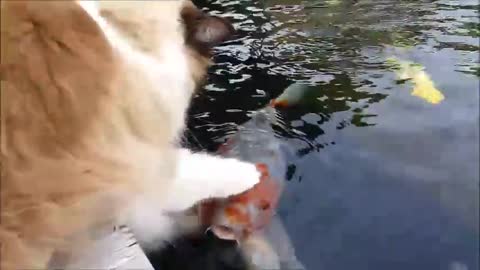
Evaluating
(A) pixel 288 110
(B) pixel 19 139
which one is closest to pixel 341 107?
(A) pixel 288 110

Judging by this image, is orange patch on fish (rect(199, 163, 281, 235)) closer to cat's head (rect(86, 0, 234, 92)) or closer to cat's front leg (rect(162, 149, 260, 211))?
cat's front leg (rect(162, 149, 260, 211))

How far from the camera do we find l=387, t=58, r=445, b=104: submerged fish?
40.7 inches

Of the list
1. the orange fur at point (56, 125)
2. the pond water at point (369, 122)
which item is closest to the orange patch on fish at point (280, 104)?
the pond water at point (369, 122)

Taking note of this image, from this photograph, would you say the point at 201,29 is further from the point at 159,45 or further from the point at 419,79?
the point at 419,79

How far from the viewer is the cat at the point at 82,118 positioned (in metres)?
0.76

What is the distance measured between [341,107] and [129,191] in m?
0.38

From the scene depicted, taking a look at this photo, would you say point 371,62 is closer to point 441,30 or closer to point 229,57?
point 441,30

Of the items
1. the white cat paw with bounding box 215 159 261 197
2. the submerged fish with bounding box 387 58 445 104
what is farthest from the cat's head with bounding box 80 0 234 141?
the submerged fish with bounding box 387 58 445 104

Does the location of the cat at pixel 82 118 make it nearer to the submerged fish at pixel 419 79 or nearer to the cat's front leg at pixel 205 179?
the cat's front leg at pixel 205 179

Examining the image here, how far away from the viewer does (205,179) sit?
1000 millimetres

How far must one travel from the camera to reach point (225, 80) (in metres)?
1.24

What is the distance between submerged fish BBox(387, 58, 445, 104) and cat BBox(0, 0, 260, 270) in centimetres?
34

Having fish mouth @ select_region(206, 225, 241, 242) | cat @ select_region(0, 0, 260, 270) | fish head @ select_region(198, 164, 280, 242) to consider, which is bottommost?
fish mouth @ select_region(206, 225, 241, 242)

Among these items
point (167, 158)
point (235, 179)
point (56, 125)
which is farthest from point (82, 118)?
point (235, 179)
